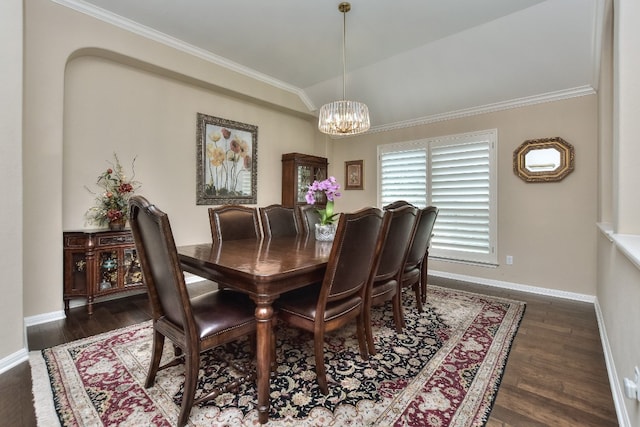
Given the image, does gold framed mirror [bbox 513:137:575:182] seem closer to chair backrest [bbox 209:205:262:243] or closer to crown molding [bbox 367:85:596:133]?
crown molding [bbox 367:85:596:133]

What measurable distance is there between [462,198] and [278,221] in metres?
2.70

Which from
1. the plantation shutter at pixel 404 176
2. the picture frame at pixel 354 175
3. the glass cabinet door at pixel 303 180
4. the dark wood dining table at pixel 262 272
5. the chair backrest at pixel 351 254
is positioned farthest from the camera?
the picture frame at pixel 354 175

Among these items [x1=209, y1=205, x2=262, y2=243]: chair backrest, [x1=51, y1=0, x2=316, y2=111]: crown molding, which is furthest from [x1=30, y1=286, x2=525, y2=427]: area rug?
[x1=51, y1=0, x2=316, y2=111]: crown molding

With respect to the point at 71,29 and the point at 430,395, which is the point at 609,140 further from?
the point at 71,29

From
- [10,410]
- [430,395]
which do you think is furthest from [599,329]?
[10,410]

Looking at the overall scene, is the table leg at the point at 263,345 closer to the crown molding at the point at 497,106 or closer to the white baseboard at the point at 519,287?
the white baseboard at the point at 519,287

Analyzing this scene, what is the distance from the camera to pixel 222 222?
2680mm

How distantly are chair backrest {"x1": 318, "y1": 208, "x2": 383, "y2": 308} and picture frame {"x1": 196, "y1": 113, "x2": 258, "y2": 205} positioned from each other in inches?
113

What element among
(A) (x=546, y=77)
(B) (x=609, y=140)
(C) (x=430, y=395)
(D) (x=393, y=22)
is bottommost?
(C) (x=430, y=395)

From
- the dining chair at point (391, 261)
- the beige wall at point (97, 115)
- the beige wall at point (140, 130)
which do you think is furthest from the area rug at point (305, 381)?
the beige wall at point (140, 130)

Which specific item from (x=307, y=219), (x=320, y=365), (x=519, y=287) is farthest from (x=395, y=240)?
(x=519, y=287)

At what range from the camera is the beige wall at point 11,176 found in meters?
1.94

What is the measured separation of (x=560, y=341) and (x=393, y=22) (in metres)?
3.26

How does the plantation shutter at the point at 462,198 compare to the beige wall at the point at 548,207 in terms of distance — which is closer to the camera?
the beige wall at the point at 548,207
